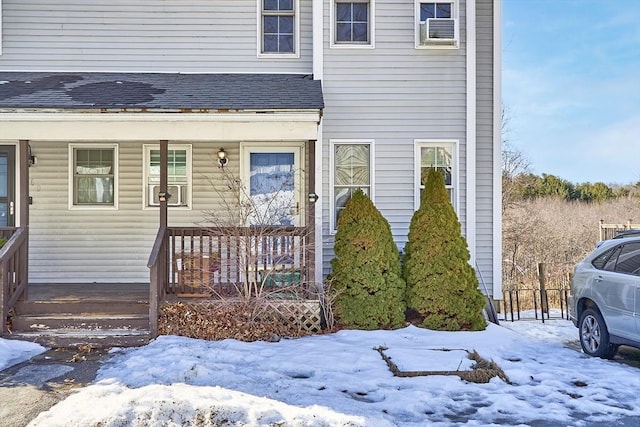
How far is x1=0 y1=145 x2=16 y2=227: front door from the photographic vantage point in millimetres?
8805

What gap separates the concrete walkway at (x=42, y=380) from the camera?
4.41 m

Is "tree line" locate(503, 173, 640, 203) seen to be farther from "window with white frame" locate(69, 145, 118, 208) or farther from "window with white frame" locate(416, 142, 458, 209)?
"window with white frame" locate(69, 145, 118, 208)

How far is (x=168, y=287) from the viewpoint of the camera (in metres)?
7.44

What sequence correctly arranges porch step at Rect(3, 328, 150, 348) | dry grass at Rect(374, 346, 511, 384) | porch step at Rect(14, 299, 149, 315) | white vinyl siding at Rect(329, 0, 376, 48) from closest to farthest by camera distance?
dry grass at Rect(374, 346, 511, 384) → porch step at Rect(3, 328, 150, 348) → porch step at Rect(14, 299, 149, 315) → white vinyl siding at Rect(329, 0, 376, 48)

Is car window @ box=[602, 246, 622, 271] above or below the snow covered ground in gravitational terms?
above

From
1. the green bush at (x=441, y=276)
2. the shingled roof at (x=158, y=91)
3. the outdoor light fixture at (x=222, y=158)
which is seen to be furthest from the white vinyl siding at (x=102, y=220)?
the green bush at (x=441, y=276)

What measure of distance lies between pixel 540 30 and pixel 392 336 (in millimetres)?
35649

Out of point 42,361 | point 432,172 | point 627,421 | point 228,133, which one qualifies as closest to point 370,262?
point 432,172

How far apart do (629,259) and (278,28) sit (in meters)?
6.40

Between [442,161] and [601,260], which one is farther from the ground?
[442,161]

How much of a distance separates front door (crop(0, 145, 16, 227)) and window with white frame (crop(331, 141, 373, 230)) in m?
5.42

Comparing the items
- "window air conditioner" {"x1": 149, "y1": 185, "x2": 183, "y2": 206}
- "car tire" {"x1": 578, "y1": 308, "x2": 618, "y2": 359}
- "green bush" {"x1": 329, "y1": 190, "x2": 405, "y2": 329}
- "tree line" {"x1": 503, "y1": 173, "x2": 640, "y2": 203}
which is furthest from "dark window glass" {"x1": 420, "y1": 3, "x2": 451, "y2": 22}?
"tree line" {"x1": 503, "y1": 173, "x2": 640, "y2": 203}

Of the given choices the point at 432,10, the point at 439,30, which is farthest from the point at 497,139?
the point at 432,10

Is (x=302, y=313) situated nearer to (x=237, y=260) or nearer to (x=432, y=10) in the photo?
(x=237, y=260)
